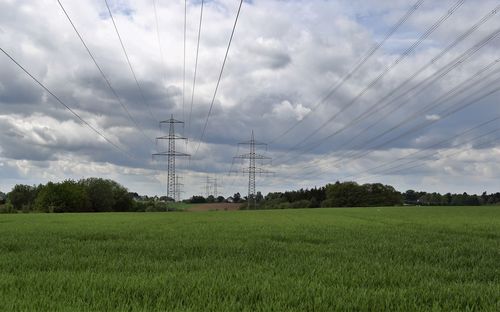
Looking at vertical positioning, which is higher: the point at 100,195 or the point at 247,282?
the point at 100,195


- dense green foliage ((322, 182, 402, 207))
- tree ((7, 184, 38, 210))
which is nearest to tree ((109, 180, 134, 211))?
tree ((7, 184, 38, 210))

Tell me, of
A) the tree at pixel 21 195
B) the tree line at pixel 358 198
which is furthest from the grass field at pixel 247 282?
the tree at pixel 21 195

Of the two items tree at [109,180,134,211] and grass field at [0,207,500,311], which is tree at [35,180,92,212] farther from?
grass field at [0,207,500,311]

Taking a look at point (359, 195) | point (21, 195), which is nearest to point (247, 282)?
point (359, 195)

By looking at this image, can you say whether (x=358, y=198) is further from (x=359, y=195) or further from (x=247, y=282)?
(x=247, y=282)

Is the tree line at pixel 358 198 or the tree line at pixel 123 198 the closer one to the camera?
the tree line at pixel 123 198

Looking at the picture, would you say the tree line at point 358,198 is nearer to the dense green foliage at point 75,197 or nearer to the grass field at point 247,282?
the dense green foliage at point 75,197

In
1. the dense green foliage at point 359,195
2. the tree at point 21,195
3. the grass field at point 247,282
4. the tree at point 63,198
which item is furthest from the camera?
the tree at point 21,195

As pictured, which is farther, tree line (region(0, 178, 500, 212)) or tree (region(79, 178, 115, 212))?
tree (region(79, 178, 115, 212))

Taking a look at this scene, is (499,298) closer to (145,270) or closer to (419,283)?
(419,283)

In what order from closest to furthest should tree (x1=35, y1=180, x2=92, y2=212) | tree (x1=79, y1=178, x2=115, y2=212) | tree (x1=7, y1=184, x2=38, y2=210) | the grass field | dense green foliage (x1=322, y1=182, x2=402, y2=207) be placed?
the grass field, tree (x1=35, y1=180, x2=92, y2=212), tree (x1=79, y1=178, x2=115, y2=212), dense green foliage (x1=322, y1=182, x2=402, y2=207), tree (x1=7, y1=184, x2=38, y2=210)

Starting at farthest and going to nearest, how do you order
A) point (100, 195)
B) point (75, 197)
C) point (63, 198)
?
point (100, 195)
point (75, 197)
point (63, 198)

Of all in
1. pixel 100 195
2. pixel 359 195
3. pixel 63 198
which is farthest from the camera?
pixel 359 195

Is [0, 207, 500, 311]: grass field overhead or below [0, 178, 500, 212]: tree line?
below
